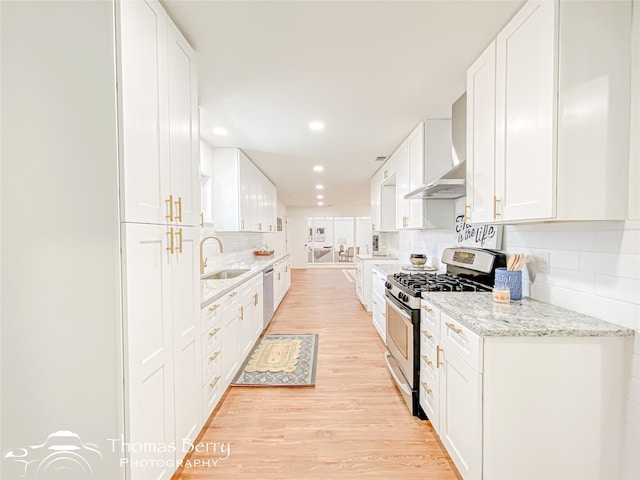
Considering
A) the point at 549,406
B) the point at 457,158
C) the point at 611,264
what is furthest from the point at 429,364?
the point at 457,158

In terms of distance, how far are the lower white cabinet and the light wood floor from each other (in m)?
0.53

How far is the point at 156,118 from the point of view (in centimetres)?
144

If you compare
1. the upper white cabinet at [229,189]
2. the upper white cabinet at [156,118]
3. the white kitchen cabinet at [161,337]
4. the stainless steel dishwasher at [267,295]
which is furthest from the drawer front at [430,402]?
the upper white cabinet at [229,189]

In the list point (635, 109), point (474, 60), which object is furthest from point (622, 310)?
point (474, 60)

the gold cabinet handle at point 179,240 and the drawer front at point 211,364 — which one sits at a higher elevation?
the gold cabinet handle at point 179,240

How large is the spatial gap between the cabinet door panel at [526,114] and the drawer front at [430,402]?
123 cm

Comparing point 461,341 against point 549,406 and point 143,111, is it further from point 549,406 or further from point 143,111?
point 143,111

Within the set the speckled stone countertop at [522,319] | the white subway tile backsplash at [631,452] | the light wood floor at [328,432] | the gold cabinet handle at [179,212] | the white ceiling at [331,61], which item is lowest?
the light wood floor at [328,432]

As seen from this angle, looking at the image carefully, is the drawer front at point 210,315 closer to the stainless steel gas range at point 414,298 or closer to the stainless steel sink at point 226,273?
the stainless steel sink at point 226,273

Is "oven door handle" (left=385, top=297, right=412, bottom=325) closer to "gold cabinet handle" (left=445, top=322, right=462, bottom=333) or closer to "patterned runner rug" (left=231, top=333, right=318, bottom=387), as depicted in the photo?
"gold cabinet handle" (left=445, top=322, right=462, bottom=333)

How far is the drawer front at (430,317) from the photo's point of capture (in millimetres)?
1871

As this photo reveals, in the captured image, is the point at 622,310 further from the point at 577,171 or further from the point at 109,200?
the point at 109,200

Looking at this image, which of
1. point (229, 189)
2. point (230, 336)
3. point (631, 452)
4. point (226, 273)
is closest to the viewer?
point (631, 452)

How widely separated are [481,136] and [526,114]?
17.4 inches
